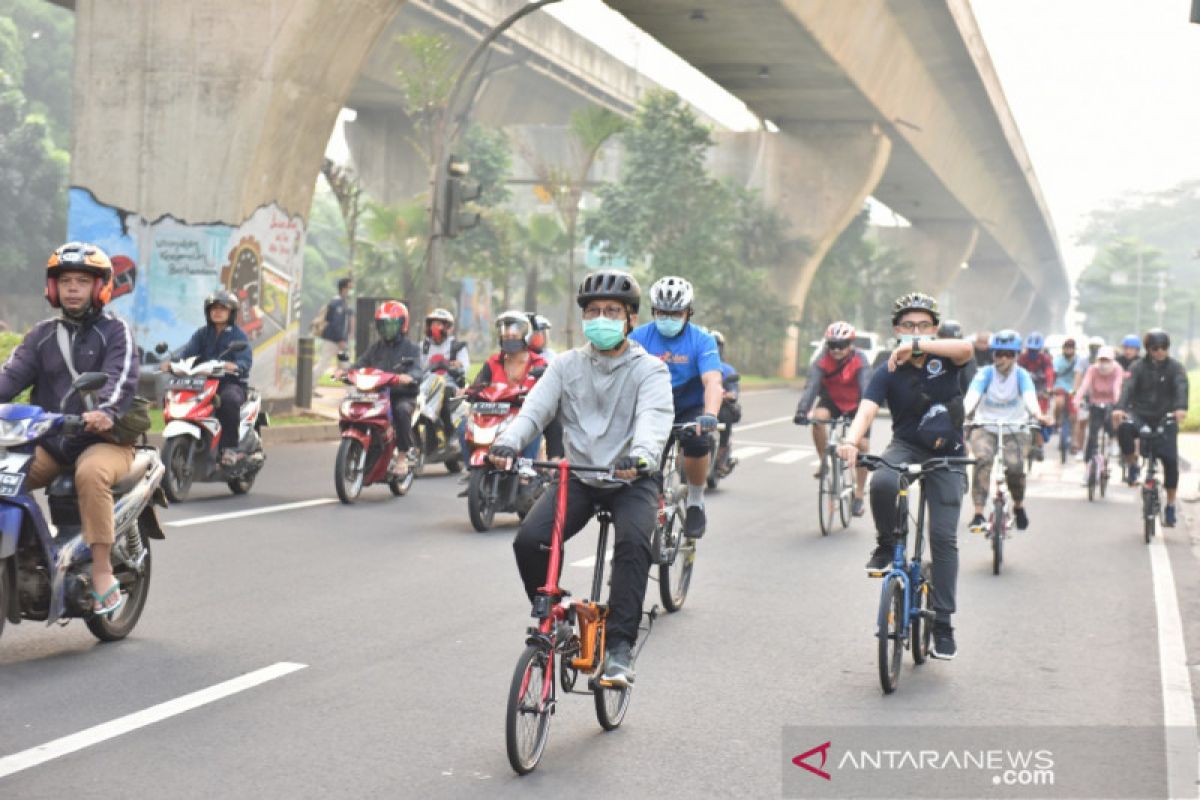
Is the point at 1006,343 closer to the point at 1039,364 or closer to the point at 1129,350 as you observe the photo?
the point at 1039,364

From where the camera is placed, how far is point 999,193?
66.2 m

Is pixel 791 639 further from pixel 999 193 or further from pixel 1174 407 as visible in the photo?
pixel 999 193

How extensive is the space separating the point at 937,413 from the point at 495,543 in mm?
4651

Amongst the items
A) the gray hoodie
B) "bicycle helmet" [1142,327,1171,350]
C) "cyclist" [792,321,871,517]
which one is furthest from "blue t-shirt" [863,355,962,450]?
"bicycle helmet" [1142,327,1171,350]

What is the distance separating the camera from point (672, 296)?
903 cm

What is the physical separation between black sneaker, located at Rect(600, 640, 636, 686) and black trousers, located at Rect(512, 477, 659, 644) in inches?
1.2

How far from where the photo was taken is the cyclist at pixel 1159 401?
14203 mm

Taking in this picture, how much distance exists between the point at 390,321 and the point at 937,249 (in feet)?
196

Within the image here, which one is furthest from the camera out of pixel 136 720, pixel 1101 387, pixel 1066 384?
pixel 1066 384

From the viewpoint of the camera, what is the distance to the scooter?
656cm

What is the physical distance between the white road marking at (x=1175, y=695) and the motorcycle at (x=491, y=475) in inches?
180

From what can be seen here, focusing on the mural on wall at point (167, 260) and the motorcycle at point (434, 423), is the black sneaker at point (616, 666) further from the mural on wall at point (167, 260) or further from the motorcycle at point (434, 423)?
the mural on wall at point (167, 260)

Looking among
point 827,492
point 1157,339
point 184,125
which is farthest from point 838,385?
point 184,125

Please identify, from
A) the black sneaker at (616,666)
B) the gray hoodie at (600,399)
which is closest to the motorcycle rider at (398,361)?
the gray hoodie at (600,399)
